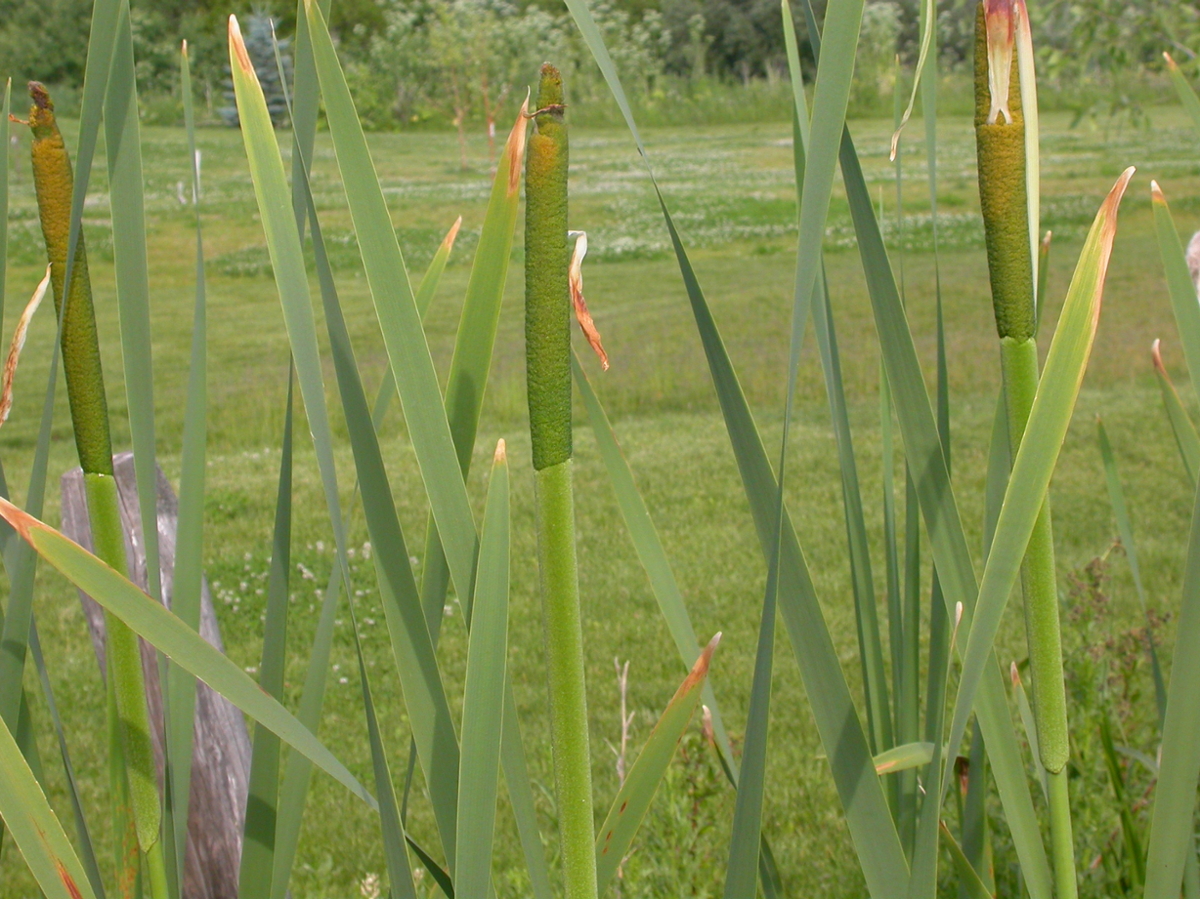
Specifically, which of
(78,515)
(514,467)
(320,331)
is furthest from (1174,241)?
(320,331)

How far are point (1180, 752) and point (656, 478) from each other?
11.7ft

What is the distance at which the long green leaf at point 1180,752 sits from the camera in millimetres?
423

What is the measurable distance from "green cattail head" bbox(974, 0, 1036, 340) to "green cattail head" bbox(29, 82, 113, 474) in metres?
0.39

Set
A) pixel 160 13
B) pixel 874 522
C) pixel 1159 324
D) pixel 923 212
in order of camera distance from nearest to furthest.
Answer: pixel 874 522
pixel 1159 324
pixel 923 212
pixel 160 13

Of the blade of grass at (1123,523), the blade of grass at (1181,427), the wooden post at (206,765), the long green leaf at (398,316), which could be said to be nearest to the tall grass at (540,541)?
the long green leaf at (398,316)

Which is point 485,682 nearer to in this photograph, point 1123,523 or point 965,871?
point 965,871

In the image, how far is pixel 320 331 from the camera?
21.2 ft

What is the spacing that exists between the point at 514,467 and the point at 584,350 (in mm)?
968

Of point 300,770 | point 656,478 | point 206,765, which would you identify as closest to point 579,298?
point 300,770

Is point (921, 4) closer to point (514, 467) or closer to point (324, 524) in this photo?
point (324, 524)

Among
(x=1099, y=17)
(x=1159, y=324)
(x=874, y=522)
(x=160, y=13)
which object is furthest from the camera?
(x=160, y=13)

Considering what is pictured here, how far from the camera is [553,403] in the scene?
40 cm

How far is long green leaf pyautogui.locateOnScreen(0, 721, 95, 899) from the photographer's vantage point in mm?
438

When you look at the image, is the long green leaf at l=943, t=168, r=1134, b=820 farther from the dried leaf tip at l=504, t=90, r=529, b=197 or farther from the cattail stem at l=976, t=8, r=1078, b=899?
the dried leaf tip at l=504, t=90, r=529, b=197
